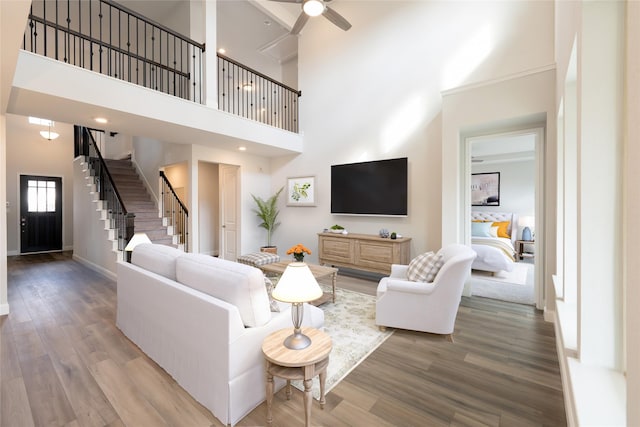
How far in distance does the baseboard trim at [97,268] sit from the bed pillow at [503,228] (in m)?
7.26

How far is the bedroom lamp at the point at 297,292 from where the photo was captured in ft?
5.57

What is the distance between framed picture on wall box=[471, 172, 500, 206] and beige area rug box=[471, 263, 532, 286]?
4.67 ft

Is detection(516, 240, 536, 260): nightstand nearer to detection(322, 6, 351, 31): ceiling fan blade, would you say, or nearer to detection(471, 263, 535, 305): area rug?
detection(471, 263, 535, 305): area rug

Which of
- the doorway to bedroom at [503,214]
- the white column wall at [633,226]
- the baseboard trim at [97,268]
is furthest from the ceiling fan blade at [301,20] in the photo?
the baseboard trim at [97,268]

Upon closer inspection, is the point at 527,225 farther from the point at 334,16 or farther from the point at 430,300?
the point at 334,16

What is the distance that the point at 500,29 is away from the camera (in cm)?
395

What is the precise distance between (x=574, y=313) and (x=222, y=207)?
6588 millimetres

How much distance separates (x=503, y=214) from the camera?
5.83 metres

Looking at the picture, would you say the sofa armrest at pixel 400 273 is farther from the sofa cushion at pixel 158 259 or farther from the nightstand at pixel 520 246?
the nightstand at pixel 520 246

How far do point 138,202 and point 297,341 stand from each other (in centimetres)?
615

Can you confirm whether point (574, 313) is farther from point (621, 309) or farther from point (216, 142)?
point (216, 142)

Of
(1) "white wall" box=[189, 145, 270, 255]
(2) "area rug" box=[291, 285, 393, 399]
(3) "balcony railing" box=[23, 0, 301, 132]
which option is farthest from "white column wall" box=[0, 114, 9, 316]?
(2) "area rug" box=[291, 285, 393, 399]

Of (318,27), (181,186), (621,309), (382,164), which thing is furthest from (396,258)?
(181,186)

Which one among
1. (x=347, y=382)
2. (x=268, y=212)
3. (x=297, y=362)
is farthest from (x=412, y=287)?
(x=268, y=212)
